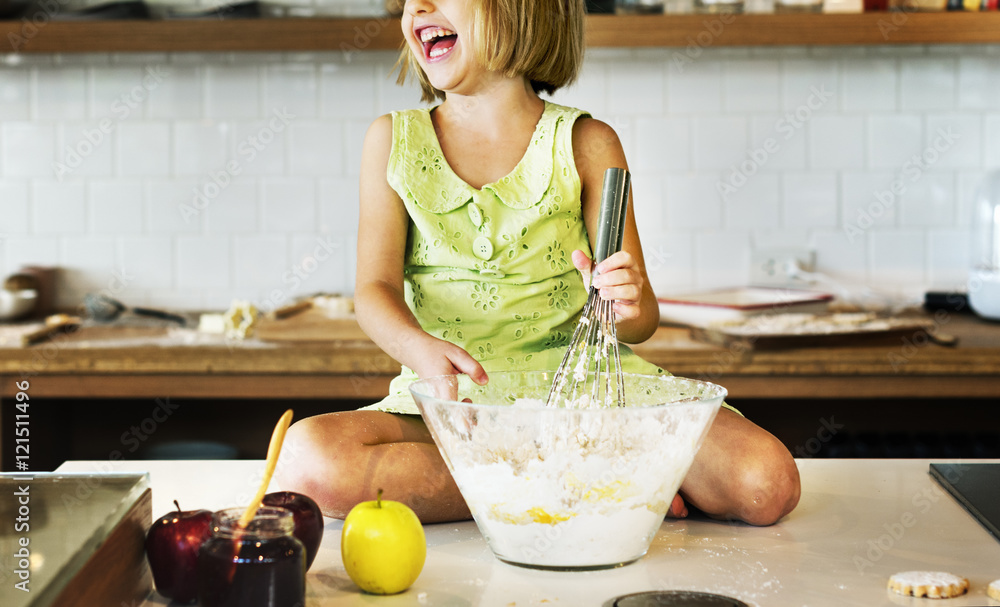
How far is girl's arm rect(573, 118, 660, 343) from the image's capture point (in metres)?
0.93

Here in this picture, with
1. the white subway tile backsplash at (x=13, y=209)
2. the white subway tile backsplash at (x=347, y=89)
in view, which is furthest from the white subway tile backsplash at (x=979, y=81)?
the white subway tile backsplash at (x=13, y=209)

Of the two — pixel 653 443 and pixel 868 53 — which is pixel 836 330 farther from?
pixel 653 443

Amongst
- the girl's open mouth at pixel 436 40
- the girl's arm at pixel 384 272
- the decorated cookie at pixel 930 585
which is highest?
the girl's open mouth at pixel 436 40

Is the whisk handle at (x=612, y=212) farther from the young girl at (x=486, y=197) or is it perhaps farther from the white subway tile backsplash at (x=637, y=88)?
the white subway tile backsplash at (x=637, y=88)

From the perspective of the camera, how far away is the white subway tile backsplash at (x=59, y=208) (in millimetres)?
2543

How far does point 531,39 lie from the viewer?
1.28 metres

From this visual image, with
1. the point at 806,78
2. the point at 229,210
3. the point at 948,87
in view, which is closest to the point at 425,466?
the point at 229,210

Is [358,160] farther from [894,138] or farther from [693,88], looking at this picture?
[894,138]

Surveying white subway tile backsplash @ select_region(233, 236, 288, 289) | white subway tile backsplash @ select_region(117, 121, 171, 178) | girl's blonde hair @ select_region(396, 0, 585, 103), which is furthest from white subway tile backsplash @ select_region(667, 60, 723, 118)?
white subway tile backsplash @ select_region(117, 121, 171, 178)

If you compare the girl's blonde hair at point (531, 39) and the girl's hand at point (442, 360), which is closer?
the girl's hand at point (442, 360)

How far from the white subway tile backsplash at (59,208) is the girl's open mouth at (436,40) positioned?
1.61m

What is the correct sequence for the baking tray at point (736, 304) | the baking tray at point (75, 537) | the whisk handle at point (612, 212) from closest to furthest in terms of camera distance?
the baking tray at point (75, 537)
the whisk handle at point (612, 212)
the baking tray at point (736, 304)

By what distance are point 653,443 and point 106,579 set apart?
0.41 m

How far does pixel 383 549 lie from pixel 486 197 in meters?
0.65
